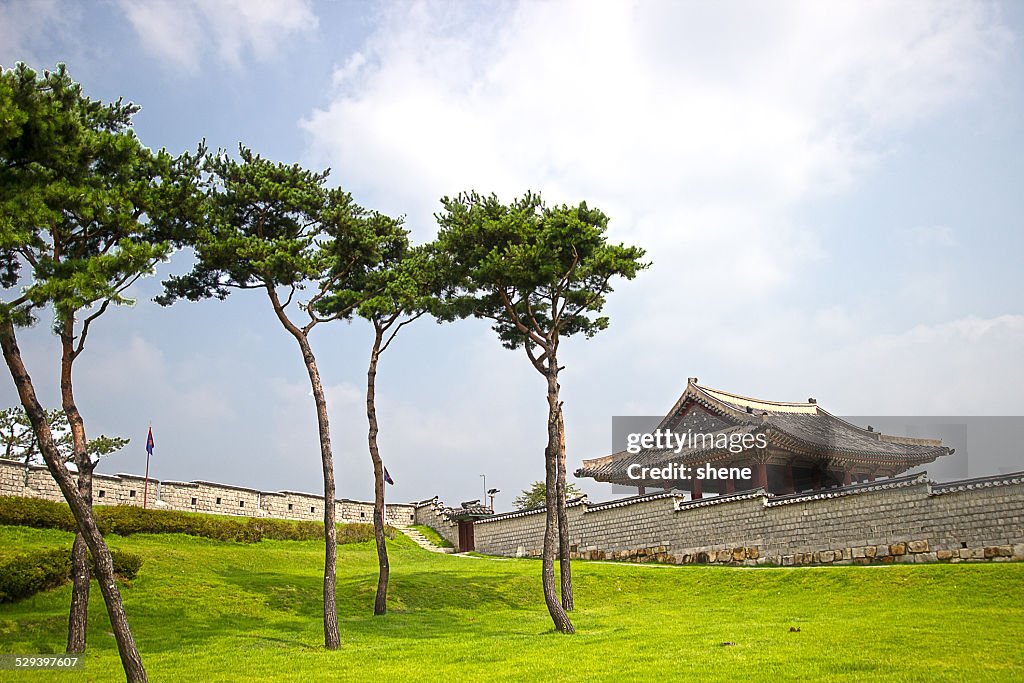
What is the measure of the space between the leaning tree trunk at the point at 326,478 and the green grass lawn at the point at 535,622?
23.3 inches

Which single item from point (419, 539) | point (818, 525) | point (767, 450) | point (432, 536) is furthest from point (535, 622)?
point (432, 536)

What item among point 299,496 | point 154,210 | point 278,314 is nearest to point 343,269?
point 278,314

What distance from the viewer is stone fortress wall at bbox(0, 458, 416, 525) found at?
2456cm

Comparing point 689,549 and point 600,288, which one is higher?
point 600,288

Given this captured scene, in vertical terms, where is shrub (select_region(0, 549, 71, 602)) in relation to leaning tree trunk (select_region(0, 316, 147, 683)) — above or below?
below

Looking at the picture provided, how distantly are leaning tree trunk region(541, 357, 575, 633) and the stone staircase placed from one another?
1596 centimetres

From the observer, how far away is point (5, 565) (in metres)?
14.7

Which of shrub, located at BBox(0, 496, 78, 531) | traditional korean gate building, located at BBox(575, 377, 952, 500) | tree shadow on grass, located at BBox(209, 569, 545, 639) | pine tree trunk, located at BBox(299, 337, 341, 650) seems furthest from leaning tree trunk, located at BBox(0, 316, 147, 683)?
traditional korean gate building, located at BBox(575, 377, 952, 500)

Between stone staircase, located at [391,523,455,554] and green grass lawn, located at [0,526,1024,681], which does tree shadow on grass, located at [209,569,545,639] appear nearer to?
green grass lawn, located at [0,526,1024,681]

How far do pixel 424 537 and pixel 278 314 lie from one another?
2002cm

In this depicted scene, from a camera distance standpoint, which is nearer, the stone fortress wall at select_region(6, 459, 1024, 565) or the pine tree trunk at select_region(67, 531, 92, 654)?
the pine tree trunk at select_region(67, 531, 92, 654)

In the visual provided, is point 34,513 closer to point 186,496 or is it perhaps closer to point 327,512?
point 186,496

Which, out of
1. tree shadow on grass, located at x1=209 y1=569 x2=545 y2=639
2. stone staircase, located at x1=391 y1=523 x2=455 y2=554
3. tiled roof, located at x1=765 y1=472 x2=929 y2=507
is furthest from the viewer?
stone staircase, located at x1=391 y1=523 x2=455 y2=554

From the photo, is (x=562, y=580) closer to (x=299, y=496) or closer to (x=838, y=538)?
(x=838, y=538)
